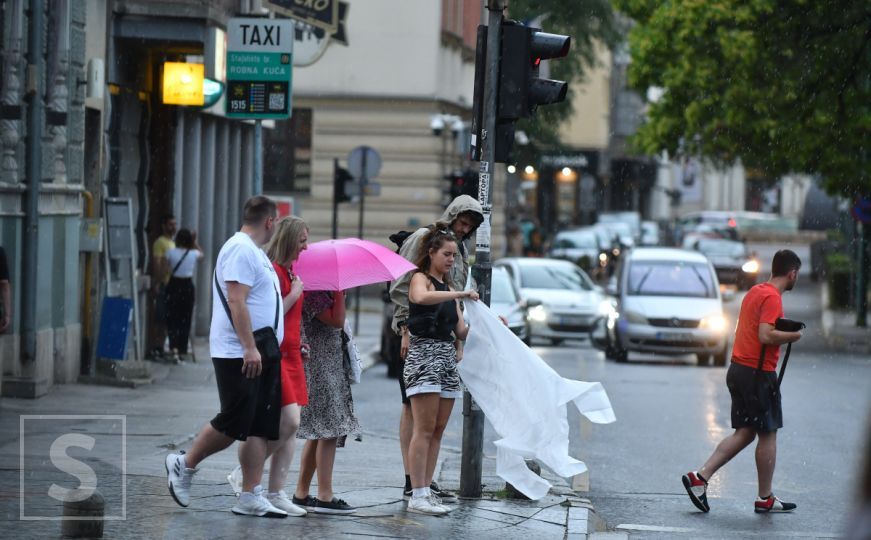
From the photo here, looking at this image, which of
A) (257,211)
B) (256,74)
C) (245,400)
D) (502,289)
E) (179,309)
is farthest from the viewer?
(502,289)

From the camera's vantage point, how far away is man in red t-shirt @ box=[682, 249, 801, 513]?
1024 cm

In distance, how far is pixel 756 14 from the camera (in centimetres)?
2842

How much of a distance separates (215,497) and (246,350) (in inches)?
59.8

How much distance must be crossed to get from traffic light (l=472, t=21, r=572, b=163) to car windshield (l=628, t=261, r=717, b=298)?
49.8 ft

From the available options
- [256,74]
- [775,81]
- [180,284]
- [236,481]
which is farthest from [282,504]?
[775,81]

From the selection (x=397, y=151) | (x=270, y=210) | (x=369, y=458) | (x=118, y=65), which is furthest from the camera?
(x=397, y=151)

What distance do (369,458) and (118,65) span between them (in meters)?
8.74

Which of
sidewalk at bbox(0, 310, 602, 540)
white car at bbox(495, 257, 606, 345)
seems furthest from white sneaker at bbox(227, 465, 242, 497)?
white car at bbox(495, 257, 606, 345)

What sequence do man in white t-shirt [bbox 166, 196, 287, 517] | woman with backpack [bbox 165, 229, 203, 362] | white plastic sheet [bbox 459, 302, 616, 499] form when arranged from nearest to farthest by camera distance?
man in white t-shirt [bbox 166, 196, 287, 517] < white plastic sheet [bbox 459, 302, 616, 499] < woman with backpack [bbox 165, 229, 203, 362]

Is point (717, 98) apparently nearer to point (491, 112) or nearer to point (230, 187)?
point (230, 187)

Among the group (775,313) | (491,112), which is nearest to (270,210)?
(491,112)

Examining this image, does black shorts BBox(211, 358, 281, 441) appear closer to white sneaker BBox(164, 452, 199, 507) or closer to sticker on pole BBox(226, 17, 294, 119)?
white sneaker BBox(164, 452, 199, 507)

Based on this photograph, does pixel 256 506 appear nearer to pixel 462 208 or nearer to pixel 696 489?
pixel 462 208

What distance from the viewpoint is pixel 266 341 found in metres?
8.34
